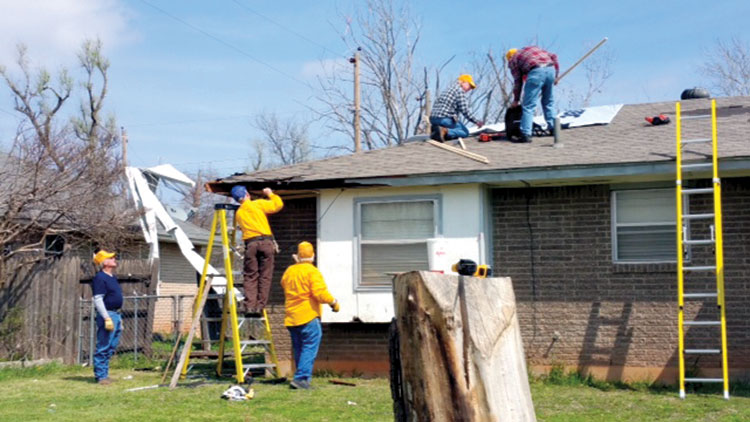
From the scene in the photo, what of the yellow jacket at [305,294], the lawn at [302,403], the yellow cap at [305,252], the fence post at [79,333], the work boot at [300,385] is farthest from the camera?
the fence post at [79,333]

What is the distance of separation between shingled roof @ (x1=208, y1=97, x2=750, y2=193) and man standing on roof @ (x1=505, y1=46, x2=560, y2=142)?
1.20 ft

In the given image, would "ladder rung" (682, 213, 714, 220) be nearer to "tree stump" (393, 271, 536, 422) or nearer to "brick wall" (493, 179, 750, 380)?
"brick wall" (493, 179, 750, 380)

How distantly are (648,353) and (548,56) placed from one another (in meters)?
4.87

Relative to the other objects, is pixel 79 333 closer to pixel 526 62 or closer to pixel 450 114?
pixel 450 114

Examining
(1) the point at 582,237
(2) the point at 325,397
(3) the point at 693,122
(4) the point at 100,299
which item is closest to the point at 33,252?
(4) the point at 100,299

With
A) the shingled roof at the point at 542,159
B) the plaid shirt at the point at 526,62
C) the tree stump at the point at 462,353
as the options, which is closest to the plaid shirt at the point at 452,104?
the shingled roof at the point at 542,159

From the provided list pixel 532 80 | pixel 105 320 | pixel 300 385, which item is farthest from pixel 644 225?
pixel 105 320

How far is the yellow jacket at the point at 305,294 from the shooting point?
1105 centimetres

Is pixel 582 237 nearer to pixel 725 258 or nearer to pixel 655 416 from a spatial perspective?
pixel 725 258

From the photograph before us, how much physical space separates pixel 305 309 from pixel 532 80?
5.20 m

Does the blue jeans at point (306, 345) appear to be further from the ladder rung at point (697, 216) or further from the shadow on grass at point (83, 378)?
the ladder rung at point (697, 216)

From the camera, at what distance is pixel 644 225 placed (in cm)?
1191

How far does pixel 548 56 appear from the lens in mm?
14109

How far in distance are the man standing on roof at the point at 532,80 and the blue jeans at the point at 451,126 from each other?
89 cm
